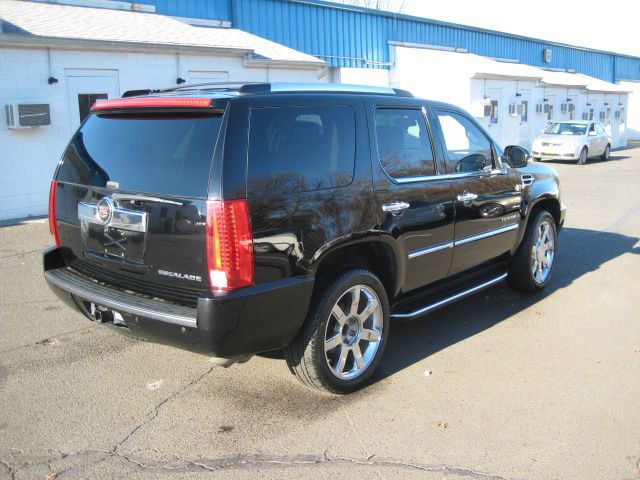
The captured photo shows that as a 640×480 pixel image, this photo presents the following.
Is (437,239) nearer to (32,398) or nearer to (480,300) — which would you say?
(480,300)

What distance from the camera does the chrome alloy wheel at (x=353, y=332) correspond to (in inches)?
163

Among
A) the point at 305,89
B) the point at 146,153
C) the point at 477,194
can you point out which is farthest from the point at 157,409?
the point at 477,194

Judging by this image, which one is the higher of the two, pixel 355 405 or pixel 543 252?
pixel 543 252

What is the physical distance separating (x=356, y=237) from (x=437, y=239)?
0.97 m

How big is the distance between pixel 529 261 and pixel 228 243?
12.3 feet

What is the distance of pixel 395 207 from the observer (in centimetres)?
438

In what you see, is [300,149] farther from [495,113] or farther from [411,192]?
[495,113]

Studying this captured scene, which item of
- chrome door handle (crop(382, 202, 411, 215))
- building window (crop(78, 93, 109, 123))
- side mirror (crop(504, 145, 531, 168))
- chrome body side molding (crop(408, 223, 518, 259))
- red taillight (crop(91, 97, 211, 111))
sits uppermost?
building window (crop(78, 93, 109, 123))

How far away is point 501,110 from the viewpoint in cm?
2406

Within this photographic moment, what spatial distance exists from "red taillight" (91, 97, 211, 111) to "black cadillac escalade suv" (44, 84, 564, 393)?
0.04 feet

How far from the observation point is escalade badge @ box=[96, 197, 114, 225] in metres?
3.81

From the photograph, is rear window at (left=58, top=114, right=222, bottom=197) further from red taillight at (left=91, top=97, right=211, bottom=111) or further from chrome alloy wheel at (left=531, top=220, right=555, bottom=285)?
chrome alloy wheel at (left=531, top=220, right=555, bottom=285)

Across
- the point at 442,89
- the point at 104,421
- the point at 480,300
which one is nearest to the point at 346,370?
the point at 104,421

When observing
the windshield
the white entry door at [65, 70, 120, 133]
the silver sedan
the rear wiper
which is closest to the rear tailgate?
the rear wiper
